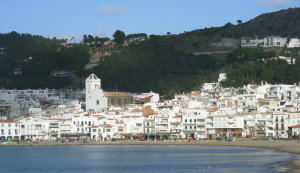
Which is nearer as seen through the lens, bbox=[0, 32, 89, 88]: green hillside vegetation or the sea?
the sea

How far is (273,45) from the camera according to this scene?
133000 mm

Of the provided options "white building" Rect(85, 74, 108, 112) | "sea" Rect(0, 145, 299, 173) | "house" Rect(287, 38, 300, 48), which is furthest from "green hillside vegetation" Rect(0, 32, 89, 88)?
"sea" Rect(0, 145, 299, 173)

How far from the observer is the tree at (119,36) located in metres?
155

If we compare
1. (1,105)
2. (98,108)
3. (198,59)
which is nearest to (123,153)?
(98,108)

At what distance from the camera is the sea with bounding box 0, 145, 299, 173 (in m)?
52.6

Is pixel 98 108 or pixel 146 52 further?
pixel 146 52

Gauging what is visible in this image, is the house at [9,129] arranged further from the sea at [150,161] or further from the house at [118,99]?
the sea at [150,161]

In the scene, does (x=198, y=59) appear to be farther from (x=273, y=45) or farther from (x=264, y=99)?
(x=264, y=99)

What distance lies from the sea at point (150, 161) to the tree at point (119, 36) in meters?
80.6

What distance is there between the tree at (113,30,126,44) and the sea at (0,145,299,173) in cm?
8060

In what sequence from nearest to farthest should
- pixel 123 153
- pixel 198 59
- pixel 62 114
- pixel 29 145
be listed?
pixel 123 153 → pixel 29 145 → pixel 62 114 → pixel 198 59

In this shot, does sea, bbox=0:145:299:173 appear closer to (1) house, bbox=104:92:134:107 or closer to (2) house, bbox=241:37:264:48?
(1) house, bbox=104:92:134:107

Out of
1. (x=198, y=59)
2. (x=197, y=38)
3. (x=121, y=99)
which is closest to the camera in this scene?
(x=121, y=99)

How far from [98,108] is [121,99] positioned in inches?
173
